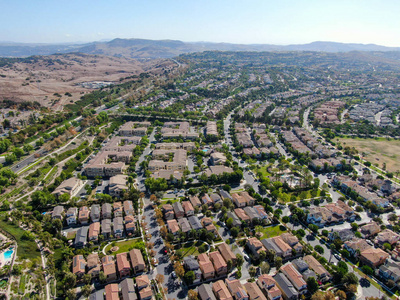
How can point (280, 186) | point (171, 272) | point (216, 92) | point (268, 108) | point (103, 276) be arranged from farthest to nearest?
point (216, 92) < point (268, 108) < point (280, 186) < point (171, 272) < point (103, 276)

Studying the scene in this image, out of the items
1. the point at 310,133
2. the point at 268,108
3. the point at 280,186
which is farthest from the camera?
the point at 268,108

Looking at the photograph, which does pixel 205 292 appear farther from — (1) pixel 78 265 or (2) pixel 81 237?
(2) pixel 81 237

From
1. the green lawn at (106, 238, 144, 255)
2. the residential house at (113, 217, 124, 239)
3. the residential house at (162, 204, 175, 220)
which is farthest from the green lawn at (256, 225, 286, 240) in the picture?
the residential house at (113, 217, 124, 239)

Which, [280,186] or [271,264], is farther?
[280,186]

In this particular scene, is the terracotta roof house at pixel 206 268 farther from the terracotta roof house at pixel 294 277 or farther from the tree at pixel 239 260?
the terracotta roof house at pixel 294 277

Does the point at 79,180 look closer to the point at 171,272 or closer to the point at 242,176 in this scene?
the point at 171,272

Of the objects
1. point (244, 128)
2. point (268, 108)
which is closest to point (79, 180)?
point (244, 128)

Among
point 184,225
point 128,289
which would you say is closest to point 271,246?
point 184,225

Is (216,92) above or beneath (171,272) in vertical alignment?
above
